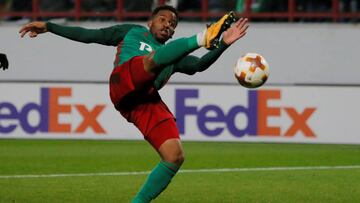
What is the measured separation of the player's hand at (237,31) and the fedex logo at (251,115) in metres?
8.66

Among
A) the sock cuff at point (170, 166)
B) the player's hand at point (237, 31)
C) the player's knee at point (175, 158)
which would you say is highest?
the player's hand at point (237, 31)

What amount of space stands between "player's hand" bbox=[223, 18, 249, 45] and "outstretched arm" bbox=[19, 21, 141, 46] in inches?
54.6

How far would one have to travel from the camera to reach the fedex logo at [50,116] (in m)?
17.2

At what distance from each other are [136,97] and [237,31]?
1235 mm

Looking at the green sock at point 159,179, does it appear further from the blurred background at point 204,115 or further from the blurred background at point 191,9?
the blurred background at point 191,9

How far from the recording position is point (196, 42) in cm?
798

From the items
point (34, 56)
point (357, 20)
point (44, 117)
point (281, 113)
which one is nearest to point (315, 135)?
point (281, 113)

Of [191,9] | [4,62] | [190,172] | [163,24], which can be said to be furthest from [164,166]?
[191,9]

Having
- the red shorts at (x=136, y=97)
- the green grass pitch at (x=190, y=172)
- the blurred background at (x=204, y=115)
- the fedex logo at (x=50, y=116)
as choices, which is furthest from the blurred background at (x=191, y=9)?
the red shorts at (x=136, y=97)

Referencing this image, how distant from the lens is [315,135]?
16703mm

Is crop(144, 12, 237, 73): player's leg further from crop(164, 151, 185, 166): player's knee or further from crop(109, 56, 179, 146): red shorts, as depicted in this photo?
crop(164, 151, 185, 166): player's knee

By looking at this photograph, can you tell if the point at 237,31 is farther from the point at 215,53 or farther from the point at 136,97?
the point at 136,97

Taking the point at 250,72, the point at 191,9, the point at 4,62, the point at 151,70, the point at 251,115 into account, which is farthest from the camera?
the point at 191,9

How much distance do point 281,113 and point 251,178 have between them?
15.0ft
